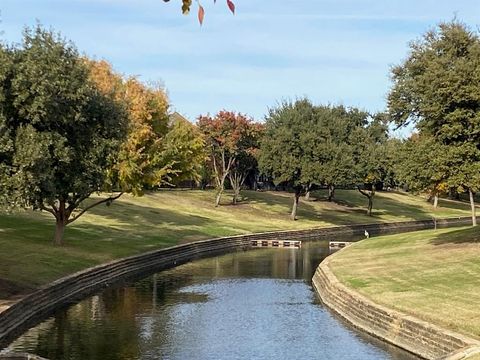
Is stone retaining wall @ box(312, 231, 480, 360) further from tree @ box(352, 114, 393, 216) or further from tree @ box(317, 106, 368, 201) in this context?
tree @ box(352, 114, 393, 216)

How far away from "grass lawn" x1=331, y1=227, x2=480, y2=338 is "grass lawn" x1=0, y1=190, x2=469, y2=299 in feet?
53.5

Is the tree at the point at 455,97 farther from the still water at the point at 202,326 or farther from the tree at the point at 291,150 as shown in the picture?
the tree at the point at 291,150

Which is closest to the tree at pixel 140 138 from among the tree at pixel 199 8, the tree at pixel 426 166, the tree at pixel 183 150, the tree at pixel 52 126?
the tree at pixel 183 150

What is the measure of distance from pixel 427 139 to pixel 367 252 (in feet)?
38.6

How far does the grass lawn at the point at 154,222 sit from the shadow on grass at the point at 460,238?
70.9 feet

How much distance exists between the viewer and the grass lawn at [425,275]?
81.4 ft

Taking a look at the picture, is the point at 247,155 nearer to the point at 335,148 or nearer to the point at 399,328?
the point at 335,148

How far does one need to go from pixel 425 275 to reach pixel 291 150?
50.6m

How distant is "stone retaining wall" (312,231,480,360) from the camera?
2072 centimetres

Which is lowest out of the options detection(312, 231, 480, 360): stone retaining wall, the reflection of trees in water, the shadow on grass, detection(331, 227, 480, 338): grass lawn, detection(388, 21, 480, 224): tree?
the reflection of trees in water

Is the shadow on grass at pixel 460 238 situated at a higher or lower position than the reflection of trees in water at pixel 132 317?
higher

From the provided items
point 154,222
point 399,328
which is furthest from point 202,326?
point 154,222

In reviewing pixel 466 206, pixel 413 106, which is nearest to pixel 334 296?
pixel 413 106

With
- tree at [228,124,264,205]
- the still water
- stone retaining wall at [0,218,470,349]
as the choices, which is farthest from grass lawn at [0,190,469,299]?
the still water
